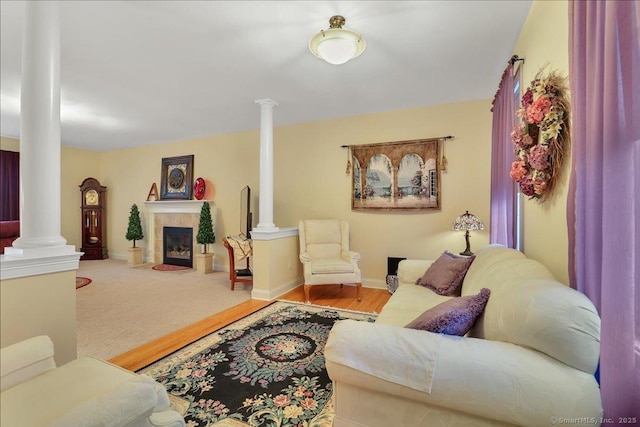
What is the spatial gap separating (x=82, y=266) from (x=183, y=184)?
259 cm

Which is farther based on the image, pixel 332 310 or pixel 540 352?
pixel 332 310

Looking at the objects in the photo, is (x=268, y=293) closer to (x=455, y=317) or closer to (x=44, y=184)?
(x=44, y=184)

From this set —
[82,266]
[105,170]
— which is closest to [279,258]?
[82,266]

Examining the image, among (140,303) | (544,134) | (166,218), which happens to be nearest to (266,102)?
(140,303)

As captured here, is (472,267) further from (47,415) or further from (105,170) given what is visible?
(105,170)

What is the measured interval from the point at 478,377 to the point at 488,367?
0.17 ft

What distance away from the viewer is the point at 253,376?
200cm

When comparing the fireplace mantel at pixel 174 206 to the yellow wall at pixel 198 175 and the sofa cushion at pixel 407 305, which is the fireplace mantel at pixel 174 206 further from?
the sofa cushion at pixel 407 305

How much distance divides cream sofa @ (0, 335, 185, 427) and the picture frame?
16.7ft

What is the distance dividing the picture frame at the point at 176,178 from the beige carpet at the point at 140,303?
1.62 m

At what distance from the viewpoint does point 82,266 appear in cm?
587

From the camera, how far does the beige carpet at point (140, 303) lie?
8.66 feet

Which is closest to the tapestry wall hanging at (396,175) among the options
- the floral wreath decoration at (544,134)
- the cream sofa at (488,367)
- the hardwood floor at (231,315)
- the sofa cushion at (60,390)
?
the hardwood floor at (231,315)

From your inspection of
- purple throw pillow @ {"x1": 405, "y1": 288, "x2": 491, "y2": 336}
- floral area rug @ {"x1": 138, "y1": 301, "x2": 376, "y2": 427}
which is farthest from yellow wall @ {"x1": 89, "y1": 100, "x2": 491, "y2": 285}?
purple throw pillow @ {"x1": 405, "y1": 288, "x2": 491, "y2": 336}
